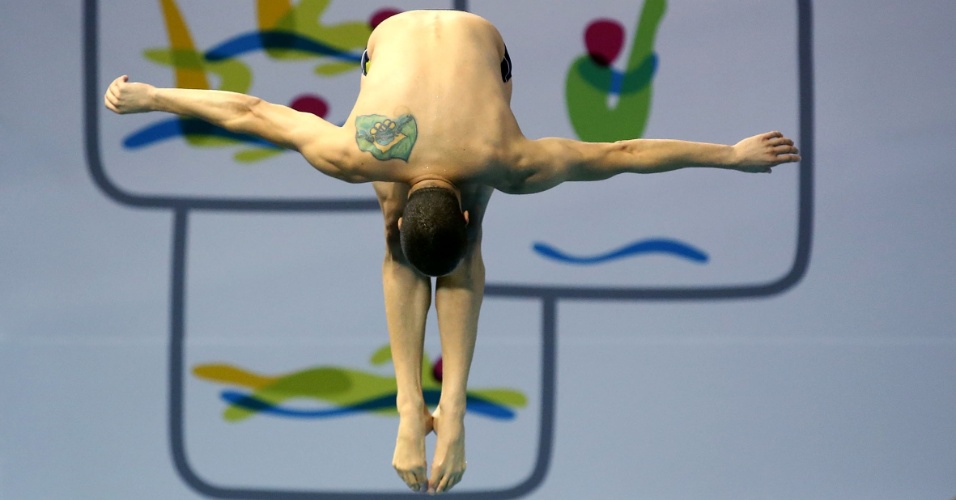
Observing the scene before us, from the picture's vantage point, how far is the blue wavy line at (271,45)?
17.8 feet

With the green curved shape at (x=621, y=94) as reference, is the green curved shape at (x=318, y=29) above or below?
above

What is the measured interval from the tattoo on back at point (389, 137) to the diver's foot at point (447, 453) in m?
0.86

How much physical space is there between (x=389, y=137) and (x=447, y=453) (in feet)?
3.30

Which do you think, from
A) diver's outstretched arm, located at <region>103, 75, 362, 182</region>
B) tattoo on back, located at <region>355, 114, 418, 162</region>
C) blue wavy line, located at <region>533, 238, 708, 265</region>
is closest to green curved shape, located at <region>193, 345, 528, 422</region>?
blue wavy line, located at <region>533, 238, 708, 265</region>

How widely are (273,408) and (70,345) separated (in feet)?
3.03

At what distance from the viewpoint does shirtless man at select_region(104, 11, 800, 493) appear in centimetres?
346

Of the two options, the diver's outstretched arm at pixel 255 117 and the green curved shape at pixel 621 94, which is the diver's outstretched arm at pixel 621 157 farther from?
the green curved shape at pixel 621 94

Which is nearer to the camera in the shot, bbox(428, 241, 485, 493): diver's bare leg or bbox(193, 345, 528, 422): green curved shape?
bbox(428, 241, 485, 493): diver's bare leg

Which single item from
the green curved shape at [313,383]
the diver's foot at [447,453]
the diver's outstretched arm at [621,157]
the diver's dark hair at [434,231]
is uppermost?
the diver's outstretched arm at [621,157]

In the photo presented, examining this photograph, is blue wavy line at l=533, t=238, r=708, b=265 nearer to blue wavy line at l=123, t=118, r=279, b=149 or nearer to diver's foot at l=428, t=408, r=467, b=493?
blue wavy line at l=123, t=118, r=279, b=149

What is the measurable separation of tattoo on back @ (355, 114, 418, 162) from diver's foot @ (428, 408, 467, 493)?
0.86 metres

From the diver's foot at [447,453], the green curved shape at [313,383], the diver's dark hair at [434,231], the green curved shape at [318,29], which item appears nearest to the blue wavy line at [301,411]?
the green curved shape at [313,383]

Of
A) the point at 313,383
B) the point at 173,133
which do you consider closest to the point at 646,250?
the point at 313,383

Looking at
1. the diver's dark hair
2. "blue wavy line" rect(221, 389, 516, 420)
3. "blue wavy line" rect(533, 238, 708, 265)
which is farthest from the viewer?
"blue wavy line" rect(221, 389, 516, 420)
